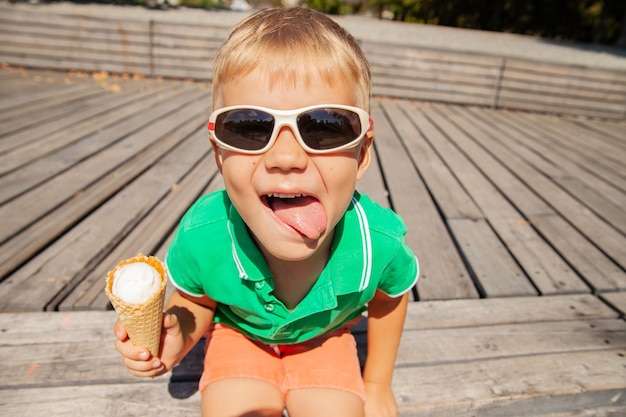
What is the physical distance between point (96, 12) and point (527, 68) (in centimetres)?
899

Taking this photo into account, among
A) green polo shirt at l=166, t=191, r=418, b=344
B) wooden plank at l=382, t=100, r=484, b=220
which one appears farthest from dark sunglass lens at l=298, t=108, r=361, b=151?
wooden plank at l=382, t=100, r=484, b=220

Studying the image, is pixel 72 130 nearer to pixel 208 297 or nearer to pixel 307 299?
pixel 208 297

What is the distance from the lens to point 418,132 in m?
4.95

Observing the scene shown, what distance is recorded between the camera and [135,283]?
3.59ft

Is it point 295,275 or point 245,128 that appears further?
point 295,275

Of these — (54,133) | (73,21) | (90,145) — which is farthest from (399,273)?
(73,21)

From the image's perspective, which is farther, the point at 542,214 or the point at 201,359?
the point at 542,214

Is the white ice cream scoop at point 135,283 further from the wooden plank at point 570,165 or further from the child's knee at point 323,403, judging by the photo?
the wooden plank at point 570,165

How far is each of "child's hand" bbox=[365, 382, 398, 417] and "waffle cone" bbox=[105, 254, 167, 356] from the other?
687 millimetres

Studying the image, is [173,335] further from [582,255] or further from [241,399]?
[582,255]

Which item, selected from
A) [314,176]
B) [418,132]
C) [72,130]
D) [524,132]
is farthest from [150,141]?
[524,132]

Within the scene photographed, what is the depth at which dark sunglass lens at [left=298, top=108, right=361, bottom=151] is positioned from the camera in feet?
3.63

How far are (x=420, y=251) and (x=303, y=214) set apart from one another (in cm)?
147

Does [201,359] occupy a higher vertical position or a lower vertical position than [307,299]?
lower
